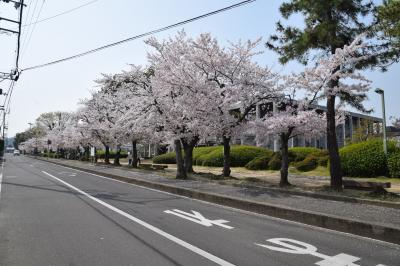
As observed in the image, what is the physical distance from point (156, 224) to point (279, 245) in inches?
116

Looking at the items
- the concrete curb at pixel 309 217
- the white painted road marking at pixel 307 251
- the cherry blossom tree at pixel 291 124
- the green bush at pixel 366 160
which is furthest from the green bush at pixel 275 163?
the white painted road marking at pixel 307 251

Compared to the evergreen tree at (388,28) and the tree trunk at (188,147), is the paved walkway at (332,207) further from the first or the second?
the tree trunk at (188,147)

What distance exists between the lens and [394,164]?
691 inches

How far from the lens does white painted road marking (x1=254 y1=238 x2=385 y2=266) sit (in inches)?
225

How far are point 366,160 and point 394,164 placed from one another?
1321 millimetres

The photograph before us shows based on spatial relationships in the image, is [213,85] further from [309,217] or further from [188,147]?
[309,217]

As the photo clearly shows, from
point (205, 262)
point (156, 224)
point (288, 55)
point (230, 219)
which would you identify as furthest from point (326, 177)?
point (205, 262)

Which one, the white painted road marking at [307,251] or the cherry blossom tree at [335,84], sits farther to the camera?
the cherry blossom tree at [335,84]

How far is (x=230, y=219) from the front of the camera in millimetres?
9297

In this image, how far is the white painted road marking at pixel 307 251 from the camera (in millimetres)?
5703

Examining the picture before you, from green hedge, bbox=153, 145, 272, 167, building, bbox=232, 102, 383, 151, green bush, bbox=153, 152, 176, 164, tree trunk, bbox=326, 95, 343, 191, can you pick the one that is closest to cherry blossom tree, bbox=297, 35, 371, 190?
tree trunk, bbox=326, 95, 343, 191

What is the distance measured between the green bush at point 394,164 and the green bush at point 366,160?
0.36 metres

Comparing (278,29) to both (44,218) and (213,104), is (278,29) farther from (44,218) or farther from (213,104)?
(44,218)

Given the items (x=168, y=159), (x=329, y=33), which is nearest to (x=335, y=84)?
(x=329, y=33)
